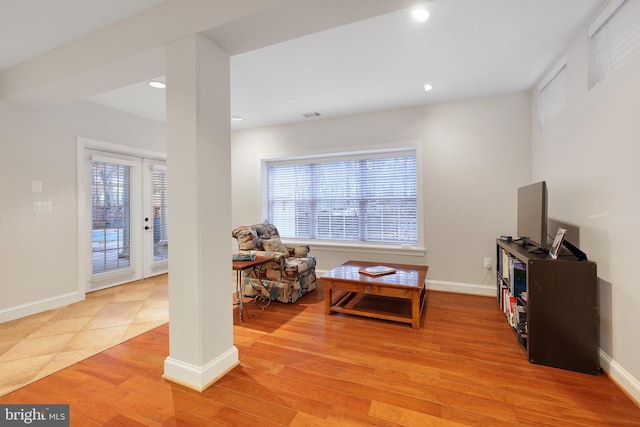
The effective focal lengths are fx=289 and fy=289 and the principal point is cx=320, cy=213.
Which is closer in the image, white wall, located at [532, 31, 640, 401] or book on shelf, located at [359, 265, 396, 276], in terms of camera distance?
white wall, located at [532, 31, 640, 401]

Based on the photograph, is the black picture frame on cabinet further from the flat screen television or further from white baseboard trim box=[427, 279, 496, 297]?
white baseboard trim box=[427, 279, 496, 297]

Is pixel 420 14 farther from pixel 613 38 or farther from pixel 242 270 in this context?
pixel 242 270

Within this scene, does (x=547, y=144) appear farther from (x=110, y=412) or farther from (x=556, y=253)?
(x=110, y=412)

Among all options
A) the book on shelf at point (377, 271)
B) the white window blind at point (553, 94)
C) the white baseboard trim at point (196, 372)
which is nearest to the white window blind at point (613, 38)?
the white window blind at point (553, 94)

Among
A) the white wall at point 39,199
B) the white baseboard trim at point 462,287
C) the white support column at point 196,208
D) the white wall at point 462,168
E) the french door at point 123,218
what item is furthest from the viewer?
the french door at point 123,218

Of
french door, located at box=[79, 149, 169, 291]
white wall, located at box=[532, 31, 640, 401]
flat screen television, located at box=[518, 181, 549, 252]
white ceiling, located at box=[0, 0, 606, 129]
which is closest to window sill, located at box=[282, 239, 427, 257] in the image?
flat screen television, located at box=[518, 181, 549, 252]

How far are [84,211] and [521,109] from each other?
18.1 ft

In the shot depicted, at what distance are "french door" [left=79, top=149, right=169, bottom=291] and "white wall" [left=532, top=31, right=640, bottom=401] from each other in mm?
5241

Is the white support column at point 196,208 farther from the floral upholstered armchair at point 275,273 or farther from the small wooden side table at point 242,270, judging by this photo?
the floral upholstered armchair at point 275,273

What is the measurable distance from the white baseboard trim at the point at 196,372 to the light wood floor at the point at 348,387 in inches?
1.8

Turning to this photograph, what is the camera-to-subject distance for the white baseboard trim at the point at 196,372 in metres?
1.84

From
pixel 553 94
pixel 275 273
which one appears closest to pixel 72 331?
pixel 275 273

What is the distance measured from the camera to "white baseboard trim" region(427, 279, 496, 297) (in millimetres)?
3650

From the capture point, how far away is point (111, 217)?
4117 millimetres
